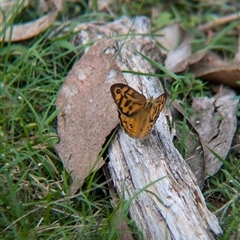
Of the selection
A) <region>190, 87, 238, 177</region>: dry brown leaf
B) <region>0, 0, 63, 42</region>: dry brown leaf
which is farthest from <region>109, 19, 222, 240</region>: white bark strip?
<region>0, 0, 63, 42</region>: dry brown leaf

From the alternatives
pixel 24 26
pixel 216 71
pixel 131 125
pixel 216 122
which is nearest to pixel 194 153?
pixel 216 122

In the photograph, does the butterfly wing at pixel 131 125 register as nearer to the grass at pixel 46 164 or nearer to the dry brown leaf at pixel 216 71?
the grass at pixel 46 164

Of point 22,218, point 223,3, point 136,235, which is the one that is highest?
point 22,218

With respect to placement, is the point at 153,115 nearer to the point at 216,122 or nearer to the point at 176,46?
the point at 216,122

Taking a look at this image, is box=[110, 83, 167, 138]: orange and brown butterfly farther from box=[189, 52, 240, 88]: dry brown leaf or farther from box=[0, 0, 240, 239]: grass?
box=[189, 52, 240, 88]: dry brown leaf

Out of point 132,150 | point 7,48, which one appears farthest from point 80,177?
point 7,48

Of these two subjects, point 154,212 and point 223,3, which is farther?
point 223,3

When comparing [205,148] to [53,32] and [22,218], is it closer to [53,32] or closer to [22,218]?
[22,218]
